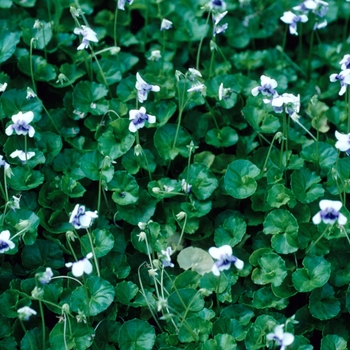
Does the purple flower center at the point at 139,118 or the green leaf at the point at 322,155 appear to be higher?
the purple flower center at the point at 139,118

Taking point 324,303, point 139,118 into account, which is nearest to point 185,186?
point 139,118

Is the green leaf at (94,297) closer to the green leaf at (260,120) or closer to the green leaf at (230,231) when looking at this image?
the green leaf at (230,231)

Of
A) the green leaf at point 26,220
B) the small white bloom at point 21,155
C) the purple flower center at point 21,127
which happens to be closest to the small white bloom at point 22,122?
the purple flower center at point 21,127

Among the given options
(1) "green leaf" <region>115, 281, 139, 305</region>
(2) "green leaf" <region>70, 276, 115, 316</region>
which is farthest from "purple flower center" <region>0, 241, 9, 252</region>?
(1) "green leaf" <region>115, 281, 139, 305</region>

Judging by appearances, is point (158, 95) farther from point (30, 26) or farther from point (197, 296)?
point (197, 296)

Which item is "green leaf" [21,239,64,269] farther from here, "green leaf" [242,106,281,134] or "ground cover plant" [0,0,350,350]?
"green leaf" [242,106,281,134]

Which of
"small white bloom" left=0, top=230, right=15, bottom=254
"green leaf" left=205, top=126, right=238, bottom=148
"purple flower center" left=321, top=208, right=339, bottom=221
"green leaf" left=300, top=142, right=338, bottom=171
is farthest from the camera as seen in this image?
"green leaf" left=205, top=126, right=238, bottom=148
